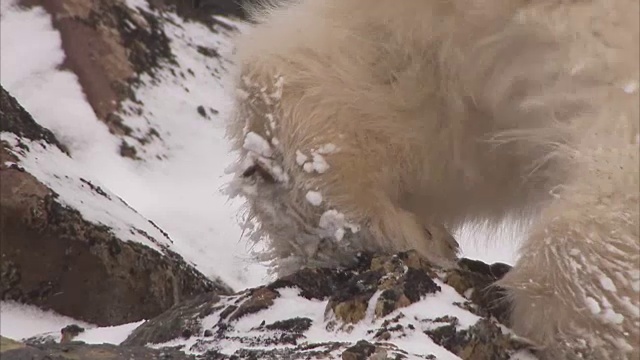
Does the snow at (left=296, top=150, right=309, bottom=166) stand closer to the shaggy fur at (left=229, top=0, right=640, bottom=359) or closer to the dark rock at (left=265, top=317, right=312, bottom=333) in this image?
the shaggy fur at (left=229, top=0, right=640, bottom=359)

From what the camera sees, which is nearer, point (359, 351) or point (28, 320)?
point (359, 351)

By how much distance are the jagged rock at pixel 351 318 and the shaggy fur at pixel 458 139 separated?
0.06 metres

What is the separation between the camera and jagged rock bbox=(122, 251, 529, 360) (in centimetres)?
104

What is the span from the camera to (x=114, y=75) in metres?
3.70

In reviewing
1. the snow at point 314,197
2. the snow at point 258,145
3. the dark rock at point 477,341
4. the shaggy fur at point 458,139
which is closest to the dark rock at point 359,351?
the dark rock at point 477,341

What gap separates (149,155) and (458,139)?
2243mm

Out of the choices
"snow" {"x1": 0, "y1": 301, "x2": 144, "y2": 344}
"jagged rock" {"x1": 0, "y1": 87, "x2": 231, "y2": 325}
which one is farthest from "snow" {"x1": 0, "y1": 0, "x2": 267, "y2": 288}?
"snow" {"x1": 0, "y1": 301, "x2": 144, "y2": 344}

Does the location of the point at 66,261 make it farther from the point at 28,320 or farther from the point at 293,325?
the point at 293,325

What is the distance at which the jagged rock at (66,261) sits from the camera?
1772 millimetres

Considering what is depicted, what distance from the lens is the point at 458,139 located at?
1.41m

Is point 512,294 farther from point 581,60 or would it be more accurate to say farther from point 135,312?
point 135,312

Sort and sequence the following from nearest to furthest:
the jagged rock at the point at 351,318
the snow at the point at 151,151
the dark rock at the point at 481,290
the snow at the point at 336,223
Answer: the jagged rock at the point at 351,318, the dark rock at the point at 481,290, the snow at the point at 336,223, the snow at the point at 151,151

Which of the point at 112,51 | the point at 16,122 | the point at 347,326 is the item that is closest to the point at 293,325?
the point at 347,326

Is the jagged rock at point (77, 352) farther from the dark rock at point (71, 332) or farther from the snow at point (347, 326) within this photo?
the dark rock at point (71, 332)
